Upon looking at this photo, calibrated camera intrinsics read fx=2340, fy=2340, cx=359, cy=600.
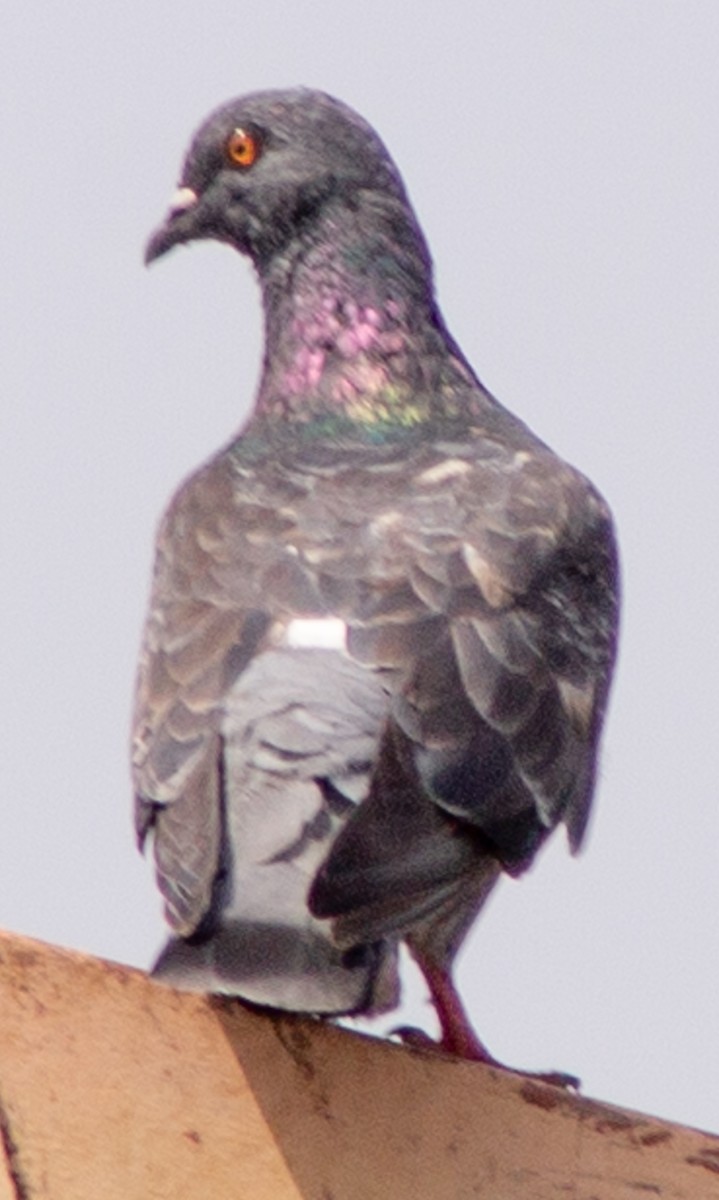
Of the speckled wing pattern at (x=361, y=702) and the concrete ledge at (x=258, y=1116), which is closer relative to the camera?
the concrete ledge at (x=258, y=1116)

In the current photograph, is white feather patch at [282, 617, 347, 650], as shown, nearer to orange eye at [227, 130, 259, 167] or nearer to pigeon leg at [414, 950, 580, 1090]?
pigeon leg at [414, 950, 580, 1090]

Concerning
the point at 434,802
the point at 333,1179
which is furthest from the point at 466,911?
the point at 333,1179

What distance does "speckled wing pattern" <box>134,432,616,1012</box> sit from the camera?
4898 millimetres

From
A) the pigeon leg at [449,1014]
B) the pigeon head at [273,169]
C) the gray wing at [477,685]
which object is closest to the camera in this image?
the gray wing at [477,685]

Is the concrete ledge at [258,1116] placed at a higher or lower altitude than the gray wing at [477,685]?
lower

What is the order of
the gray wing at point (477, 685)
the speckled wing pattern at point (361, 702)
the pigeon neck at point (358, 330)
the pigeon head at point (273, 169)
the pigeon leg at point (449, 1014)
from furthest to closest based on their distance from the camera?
the pigeon head at point (273, 169) < the pigeon neck at point (358, 330) < the pigeon leg at point (449, 1014) < the gray wing at point (477, 685) < the speckled wing pattern at point (361, 702)

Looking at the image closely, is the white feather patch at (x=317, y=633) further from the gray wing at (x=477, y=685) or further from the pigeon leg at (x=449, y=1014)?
the pigeon leg at (x=449, y=1014)

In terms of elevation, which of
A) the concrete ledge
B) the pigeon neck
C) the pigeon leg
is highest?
the pigeon neck

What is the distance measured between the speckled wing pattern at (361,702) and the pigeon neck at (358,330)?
0.55 m

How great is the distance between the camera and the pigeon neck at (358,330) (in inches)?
294

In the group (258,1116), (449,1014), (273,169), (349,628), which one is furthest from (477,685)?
(273,169)

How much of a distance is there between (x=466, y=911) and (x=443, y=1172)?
1716 mm

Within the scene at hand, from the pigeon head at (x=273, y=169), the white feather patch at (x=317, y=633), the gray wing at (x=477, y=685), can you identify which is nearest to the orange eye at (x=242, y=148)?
the pigeon head at (x=273, y=169)

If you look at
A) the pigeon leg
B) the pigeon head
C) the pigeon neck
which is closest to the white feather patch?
the pigeon leg
